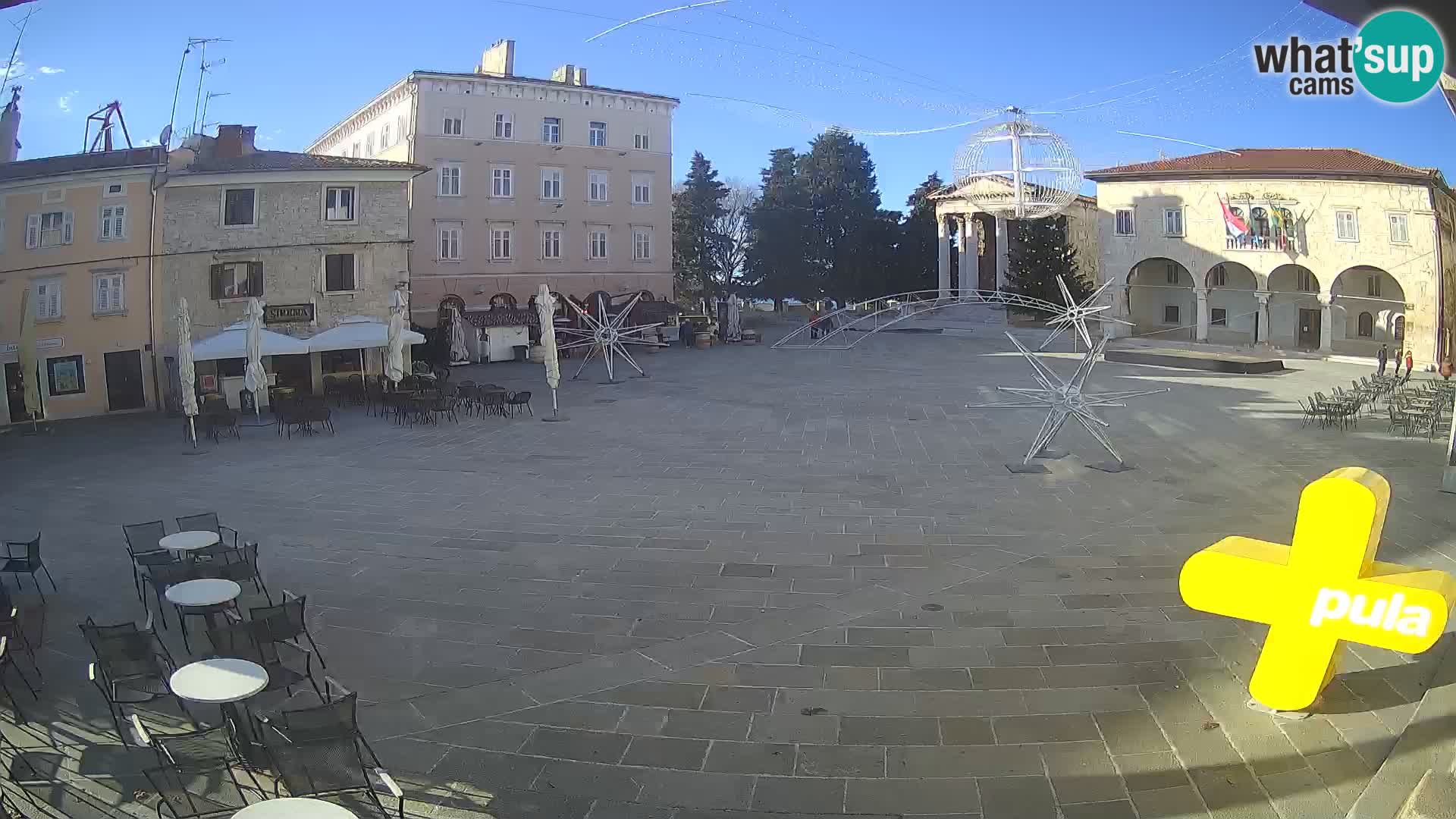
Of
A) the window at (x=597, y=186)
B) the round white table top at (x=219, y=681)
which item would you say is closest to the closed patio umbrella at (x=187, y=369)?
the round white table top at (x=219, y=681)

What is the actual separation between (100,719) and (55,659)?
4.91 feet

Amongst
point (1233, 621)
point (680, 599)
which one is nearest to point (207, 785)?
point (680, 599)

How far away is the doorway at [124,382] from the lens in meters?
24.3

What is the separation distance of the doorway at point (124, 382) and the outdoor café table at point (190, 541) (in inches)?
657

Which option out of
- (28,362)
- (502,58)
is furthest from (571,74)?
(28,362)

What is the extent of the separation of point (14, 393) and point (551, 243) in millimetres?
22853

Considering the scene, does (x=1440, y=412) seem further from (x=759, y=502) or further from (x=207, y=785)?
(x=207, y=785)

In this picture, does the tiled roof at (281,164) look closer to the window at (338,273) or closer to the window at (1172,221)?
the window at (338,273)

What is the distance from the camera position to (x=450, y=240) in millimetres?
40250

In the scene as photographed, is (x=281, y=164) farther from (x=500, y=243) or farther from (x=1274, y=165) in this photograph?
(x=1274, y=165)

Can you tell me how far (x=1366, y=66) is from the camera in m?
6.92

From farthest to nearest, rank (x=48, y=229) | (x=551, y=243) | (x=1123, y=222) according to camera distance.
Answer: (x=551, y=243) → (x=1123, y=222) → (x=48, y=229)

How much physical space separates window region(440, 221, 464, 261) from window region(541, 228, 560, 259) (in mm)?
3459

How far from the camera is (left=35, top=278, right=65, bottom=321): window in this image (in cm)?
2322
